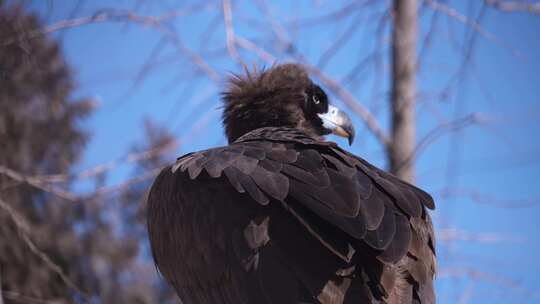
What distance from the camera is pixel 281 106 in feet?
16.3

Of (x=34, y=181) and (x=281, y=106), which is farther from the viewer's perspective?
(x=281, y=106)

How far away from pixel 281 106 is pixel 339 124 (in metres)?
0.47

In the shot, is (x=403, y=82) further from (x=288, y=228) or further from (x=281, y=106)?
(x=288, y=228)

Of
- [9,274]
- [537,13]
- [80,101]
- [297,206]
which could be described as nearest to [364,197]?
[297,206]

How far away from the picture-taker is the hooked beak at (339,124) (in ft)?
16.6

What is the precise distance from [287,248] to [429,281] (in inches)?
29.4

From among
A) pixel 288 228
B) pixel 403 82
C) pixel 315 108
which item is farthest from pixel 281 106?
pixel 288 228

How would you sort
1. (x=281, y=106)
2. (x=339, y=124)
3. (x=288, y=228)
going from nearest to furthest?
(x=288, y=228)
(x=281, y=106)
(x=339, y=124)

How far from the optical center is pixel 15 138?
9773 millimetres

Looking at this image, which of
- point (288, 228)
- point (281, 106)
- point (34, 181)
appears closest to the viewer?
point (288, 228)

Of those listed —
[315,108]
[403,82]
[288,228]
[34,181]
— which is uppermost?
[34,181]

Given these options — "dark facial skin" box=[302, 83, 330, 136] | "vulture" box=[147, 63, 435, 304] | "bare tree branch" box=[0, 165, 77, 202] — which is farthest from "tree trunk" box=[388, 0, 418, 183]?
"bare tree branch" box=[0, 165, 77, 202]

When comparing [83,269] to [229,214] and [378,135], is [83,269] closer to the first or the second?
[378,135]

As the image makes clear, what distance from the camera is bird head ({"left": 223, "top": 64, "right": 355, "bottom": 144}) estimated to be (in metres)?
4.97
